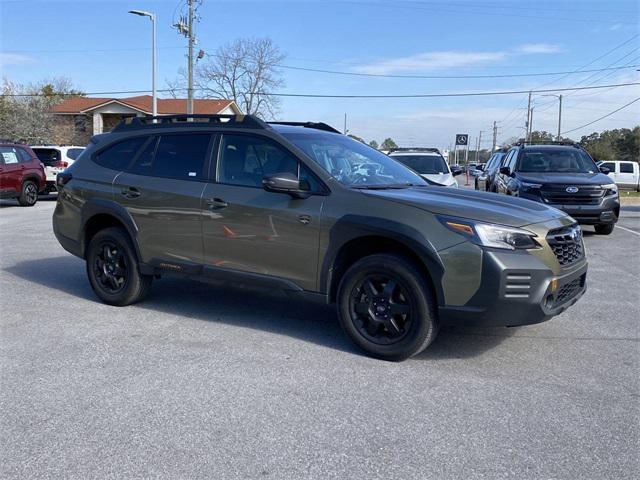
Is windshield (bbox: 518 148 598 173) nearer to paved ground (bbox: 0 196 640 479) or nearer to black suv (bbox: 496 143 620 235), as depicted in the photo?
black suv (bbox: 496 143 620 235)

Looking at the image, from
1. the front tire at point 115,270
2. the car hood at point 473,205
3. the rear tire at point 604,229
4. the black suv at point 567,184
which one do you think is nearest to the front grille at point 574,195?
the black suv at point 567,184

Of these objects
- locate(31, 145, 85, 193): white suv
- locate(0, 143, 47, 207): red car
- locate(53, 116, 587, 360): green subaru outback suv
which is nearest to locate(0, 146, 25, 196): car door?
locate(0, 143, 47, 207): red car

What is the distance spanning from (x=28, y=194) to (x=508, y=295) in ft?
55.3

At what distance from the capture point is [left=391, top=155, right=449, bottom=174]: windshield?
14.4m

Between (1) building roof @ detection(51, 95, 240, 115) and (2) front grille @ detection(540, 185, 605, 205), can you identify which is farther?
(1) building roof @ detection(51, 95, 240, 115)

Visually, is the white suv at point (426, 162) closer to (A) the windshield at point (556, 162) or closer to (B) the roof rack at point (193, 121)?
(A) the windshield at point (556, 162)

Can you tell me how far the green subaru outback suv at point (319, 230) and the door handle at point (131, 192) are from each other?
0.03 m

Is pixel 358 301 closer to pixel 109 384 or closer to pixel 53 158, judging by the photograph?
pixel 109 384

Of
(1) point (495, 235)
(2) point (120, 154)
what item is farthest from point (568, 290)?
(2) point (120, 154)

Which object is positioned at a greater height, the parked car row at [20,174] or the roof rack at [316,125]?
the roof rack at [316,125]

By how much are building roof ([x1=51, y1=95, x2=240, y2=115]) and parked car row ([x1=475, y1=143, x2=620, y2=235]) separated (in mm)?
35466

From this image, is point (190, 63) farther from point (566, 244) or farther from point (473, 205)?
point (566, 244)

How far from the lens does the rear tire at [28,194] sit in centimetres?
1772

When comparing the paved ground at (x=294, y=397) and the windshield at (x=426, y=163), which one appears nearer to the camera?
the paved ground at (x=294, y=397)
